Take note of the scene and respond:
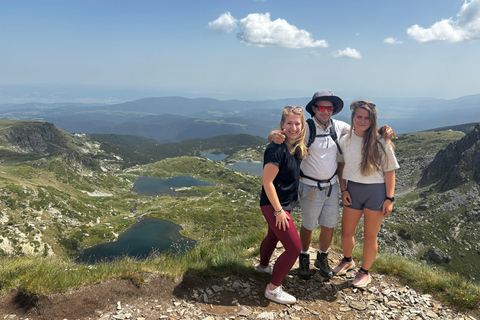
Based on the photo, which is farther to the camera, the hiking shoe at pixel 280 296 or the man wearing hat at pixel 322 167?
the man wearing hat at pixel 322 167

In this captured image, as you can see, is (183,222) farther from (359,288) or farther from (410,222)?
(359,288)

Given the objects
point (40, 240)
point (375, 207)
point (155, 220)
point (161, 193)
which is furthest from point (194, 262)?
point (161, 193)

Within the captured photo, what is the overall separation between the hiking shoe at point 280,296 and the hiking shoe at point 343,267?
1990 millimetres

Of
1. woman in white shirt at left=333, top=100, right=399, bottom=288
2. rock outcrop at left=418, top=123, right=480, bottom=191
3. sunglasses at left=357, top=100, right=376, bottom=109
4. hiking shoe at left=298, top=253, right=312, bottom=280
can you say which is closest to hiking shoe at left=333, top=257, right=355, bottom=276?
woman in white shirt at left=333, top=100, right=399, bottom=288

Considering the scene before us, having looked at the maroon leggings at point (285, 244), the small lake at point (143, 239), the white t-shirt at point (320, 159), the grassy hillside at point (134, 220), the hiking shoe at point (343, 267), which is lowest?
the small lake at point (143, 239)

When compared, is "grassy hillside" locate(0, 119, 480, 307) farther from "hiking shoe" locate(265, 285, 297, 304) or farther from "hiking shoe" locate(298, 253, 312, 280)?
"hiking shoe" locate(298, 253, 312, 280)

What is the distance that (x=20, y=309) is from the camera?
4672 millimetres

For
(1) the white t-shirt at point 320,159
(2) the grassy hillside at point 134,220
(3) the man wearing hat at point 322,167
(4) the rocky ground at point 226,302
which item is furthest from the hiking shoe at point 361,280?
(1) the white t-shirt at point 320,159

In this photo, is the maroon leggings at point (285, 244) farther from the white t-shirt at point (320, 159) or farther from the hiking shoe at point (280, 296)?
the white t-shirt at point (320, 159)

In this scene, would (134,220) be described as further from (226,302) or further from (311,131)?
(311,131)

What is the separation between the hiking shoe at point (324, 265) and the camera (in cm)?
699

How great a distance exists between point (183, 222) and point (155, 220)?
13.6m

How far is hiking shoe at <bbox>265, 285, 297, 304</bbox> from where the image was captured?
5.82 metres

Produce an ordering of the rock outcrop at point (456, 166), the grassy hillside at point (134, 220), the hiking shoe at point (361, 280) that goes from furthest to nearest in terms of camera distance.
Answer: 1. the rock outcrop at point (456, 166)
2. the hiking shoe at point (361, 280)
3. the grassy hillside at point (134, 220)
